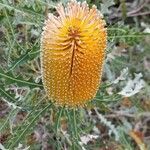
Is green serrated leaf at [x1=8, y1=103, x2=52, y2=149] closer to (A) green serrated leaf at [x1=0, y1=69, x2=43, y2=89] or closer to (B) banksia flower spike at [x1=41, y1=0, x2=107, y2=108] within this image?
(A) green serrated leaf at [x1=0, y1=69, x2=43, y2=89]

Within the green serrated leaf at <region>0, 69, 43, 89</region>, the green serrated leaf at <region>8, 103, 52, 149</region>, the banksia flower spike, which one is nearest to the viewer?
the banksia flower spike

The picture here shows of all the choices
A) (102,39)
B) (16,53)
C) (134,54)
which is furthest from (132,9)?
(102,39)

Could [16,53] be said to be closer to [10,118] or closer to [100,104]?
[10,118]

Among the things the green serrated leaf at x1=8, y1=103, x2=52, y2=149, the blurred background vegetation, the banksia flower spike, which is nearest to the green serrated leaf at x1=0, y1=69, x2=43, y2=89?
the blurred background vegetation

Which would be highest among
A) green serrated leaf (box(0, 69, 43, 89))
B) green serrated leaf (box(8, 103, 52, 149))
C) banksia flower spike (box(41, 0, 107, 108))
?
banksia flower spike (box(41, 0, 107, 108))

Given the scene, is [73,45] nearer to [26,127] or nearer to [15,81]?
[15,81]

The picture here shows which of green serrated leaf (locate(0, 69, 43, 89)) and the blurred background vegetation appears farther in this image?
the blurred background vegetation
